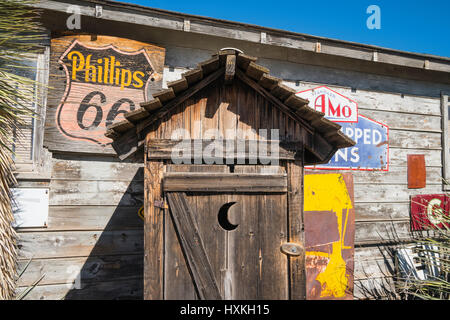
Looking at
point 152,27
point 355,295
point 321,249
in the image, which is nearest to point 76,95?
point 152,27

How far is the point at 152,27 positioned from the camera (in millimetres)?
3570

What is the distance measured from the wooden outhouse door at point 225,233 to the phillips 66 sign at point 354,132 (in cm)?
207

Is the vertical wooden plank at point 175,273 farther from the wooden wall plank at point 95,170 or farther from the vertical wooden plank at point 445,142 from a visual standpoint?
the vertical wooden plank at point 445,142

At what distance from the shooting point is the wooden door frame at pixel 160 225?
7.86ft

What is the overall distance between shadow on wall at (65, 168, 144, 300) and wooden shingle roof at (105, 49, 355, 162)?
132 cm

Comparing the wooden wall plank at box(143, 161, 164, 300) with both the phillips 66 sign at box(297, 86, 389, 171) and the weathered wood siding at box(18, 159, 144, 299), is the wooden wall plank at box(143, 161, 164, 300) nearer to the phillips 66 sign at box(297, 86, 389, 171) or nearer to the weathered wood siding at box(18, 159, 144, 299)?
the weathered wood siding at box(18, 159, 144, 299)

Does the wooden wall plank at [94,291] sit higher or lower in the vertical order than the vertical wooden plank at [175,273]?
lower

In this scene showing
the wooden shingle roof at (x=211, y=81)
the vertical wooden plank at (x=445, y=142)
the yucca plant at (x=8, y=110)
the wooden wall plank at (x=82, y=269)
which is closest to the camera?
the wooden shingle roof at (x=211, y=81)

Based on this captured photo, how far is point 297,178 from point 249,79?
39.9 inches

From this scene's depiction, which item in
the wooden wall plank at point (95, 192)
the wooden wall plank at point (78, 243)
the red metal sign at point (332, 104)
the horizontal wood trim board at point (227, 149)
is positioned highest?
the red metal sign at point (332, 104)

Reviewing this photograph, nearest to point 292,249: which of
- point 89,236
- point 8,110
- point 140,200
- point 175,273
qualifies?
point 175,273

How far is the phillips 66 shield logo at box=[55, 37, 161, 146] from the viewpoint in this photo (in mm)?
3438

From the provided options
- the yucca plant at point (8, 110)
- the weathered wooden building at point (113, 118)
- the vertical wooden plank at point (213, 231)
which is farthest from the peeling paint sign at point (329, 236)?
the yucca plant at point (8, 110)

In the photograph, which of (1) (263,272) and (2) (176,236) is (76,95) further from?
(1) (263,272)
